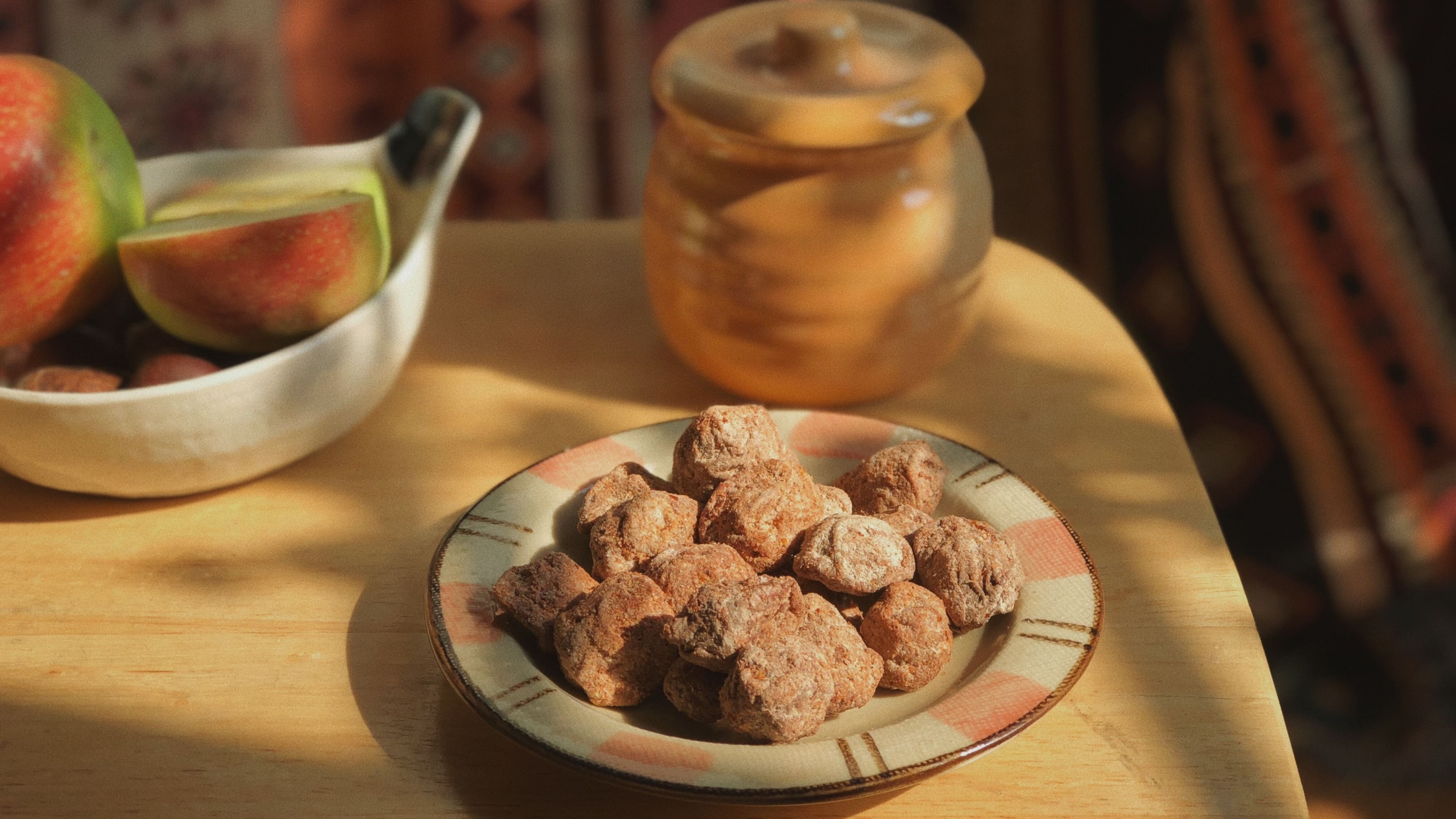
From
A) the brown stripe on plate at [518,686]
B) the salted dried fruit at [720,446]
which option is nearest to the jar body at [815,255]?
the salted dried fruit at [720,446]

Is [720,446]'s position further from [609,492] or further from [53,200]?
[53,200]

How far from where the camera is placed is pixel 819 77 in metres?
0.82

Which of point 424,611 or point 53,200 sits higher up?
point 53,200

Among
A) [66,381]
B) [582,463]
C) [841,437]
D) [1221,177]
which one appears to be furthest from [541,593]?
[1221,177]

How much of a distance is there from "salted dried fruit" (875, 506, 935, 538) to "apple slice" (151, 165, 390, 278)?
0.40 m

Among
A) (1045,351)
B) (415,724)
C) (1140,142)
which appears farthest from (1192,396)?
(415,724)

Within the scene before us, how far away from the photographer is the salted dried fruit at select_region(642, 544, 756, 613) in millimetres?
649

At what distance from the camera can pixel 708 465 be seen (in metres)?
0.73

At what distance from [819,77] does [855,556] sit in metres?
0.33

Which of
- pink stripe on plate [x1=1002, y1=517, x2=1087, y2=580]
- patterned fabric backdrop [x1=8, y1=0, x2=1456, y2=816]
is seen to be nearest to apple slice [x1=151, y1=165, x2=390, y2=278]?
pink stripe on plate [x1=1002, y1=517, x2=1087, y2=580]

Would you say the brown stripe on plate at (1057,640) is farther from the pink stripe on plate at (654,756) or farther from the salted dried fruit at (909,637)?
the pink stripe on plate at (654,756)

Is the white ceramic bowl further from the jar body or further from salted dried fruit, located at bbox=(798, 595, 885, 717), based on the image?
salted dried fruit, located at bbox=(798, 595, 885, 717)

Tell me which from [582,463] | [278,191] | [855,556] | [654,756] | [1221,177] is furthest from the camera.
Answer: [1221,177]

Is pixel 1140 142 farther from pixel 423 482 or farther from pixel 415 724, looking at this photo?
pixel 415 724
